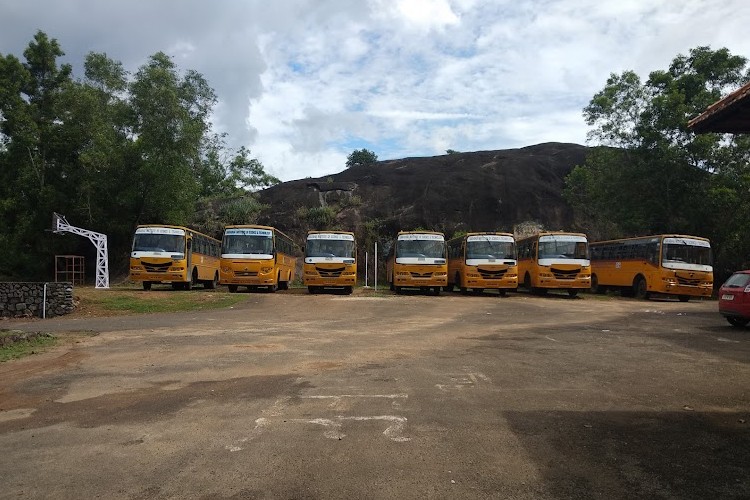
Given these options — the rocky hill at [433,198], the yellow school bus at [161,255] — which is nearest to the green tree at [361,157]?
the rocky hill at [433,198]

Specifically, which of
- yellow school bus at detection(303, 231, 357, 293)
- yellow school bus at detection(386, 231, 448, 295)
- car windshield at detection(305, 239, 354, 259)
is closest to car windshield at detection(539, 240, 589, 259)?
yellow school bus at detection(386, 231, 448, 295)

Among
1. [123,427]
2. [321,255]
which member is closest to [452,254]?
[321,255]

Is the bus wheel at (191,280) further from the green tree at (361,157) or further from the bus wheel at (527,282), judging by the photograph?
the green tree at (361,157)

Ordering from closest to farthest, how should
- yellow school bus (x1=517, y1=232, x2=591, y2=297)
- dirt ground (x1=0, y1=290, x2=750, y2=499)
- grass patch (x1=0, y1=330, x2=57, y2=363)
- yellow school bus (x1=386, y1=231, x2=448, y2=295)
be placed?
dirt ground (x1=0, y1=290, x2=750, y2=499) < grass patch (x1=0, y1=330, x2=57, y2=363) < yellow school bus (x1=386, y1=231, x2=448, y2=295) < yellow school bus (x1=517, y1=232, x2=591, y2=297)

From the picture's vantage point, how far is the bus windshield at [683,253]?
2396cm

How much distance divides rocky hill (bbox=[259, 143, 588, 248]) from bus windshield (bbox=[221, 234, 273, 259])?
19018mm

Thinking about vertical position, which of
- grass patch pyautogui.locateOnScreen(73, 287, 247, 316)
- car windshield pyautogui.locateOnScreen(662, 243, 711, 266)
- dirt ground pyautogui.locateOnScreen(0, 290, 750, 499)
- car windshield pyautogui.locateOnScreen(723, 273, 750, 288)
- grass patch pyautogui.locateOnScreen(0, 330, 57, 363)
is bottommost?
dirt ground pyautogui.locateOnScreen(0, 290, 750, 499)

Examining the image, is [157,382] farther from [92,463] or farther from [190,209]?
[190,209]

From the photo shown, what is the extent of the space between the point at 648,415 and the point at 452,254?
80.7ft

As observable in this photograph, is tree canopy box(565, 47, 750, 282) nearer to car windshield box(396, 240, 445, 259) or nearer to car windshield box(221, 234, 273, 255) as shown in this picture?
car windshield box(396, 240, 445, 259)

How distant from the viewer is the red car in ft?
→ 44.0

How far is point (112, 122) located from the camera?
36688mm

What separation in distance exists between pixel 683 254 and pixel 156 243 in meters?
22.2

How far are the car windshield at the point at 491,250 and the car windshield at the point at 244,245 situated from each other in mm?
8921
